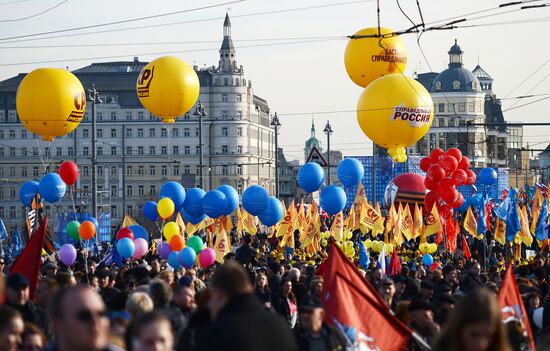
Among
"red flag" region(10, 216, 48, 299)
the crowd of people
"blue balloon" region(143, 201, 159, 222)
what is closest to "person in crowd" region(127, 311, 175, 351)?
the crowd of people

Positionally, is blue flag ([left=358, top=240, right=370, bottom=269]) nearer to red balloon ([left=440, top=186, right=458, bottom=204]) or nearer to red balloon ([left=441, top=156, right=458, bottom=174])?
red balloon ([left=440, top=186, right=458, bottom=204])

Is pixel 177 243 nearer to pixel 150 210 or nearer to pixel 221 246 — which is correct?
pixel 221 246

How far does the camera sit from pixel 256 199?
27.3 m

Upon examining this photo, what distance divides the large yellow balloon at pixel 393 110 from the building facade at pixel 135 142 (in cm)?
9619

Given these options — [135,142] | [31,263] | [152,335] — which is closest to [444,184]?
[31,263]

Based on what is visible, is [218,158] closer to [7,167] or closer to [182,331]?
[7,167]

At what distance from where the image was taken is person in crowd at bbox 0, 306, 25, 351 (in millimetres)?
7277

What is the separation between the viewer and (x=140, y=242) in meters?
20.4

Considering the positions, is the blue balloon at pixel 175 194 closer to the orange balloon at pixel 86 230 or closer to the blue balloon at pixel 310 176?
the blue balloon at pixel 310 176

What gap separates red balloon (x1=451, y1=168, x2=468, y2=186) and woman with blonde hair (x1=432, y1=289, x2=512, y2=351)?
73.2ft

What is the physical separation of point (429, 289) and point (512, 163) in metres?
145

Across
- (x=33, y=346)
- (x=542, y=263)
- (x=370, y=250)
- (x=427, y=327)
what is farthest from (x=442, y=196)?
(x=33, y=346)

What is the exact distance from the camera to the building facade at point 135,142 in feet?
396

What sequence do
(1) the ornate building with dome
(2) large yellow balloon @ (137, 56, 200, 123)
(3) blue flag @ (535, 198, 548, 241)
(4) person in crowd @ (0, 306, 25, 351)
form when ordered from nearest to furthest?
(4) person in crowd @ (0, 306, 25, 351)
(2) large yellow balloon @ (137, 56, 200, 123)
(3) blue flag @ (535, 198, 548, 241)
(1) the ornate building with dome
